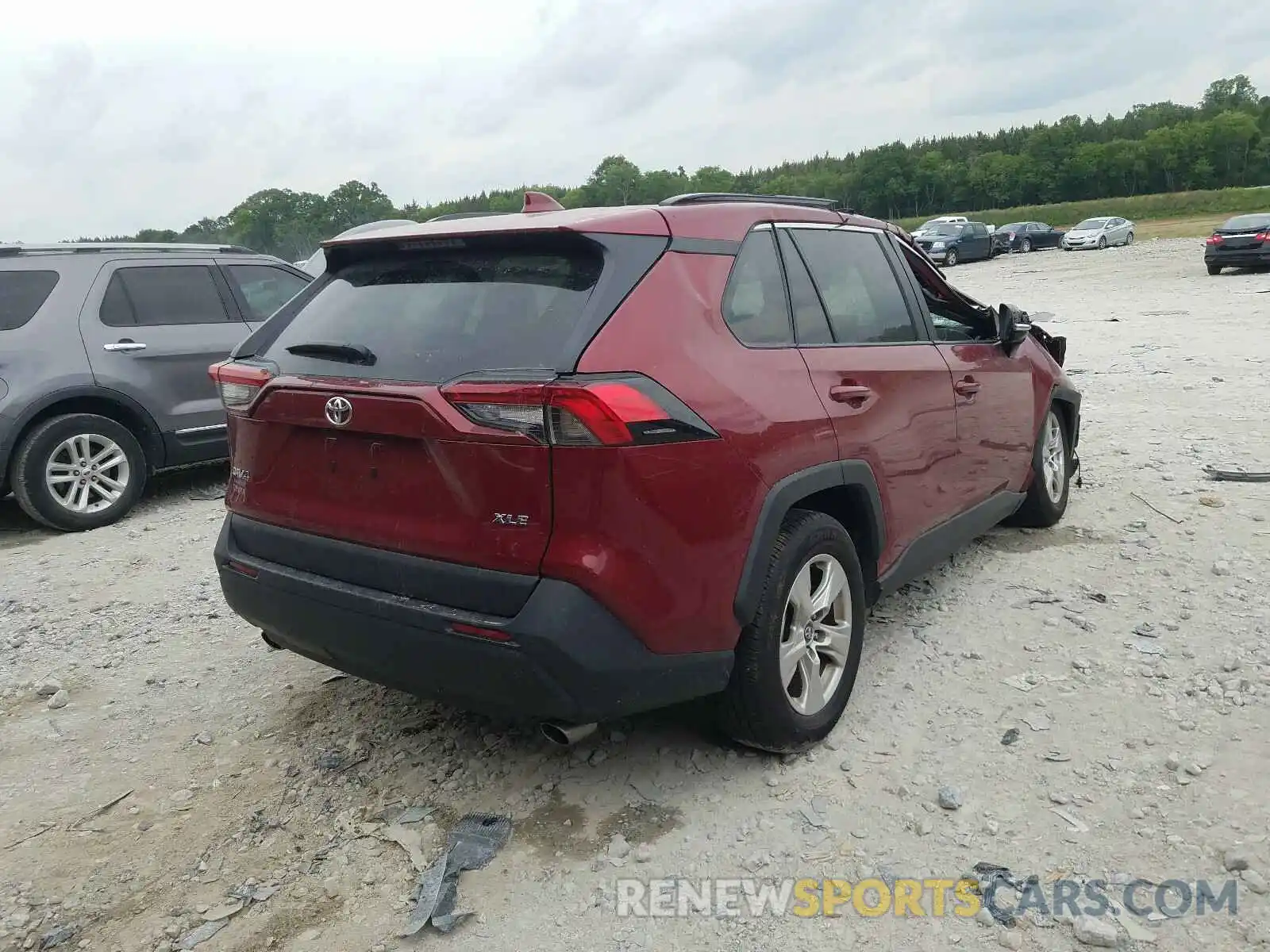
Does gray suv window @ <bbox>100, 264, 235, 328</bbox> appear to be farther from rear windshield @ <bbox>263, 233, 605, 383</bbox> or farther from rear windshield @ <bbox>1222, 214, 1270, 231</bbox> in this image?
rear windshield @ <bbox>1222, 214, 1270, 231</bbox>

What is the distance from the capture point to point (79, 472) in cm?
654

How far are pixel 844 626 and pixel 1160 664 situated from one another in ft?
4.42

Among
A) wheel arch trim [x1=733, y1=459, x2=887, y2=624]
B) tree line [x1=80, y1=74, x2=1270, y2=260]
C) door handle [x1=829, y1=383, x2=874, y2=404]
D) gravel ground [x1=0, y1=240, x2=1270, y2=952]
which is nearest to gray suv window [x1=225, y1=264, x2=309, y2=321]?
gravel ground [x1=0, y1=240, x2=1270, y2=952]

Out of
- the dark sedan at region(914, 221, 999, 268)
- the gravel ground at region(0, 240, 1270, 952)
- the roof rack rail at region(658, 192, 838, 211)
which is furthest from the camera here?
the dark sedan at region(914, 221, 999, 268)

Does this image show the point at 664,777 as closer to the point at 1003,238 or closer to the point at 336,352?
the point at 336,352

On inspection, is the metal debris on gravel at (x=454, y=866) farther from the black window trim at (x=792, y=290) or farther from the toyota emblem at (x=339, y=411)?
the black window trim at (x=792, y=290)

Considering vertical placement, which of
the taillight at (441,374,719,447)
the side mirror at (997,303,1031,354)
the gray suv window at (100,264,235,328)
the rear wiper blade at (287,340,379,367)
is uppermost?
the gray suv window at (100,264,235,328)

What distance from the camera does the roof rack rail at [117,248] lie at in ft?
21.6

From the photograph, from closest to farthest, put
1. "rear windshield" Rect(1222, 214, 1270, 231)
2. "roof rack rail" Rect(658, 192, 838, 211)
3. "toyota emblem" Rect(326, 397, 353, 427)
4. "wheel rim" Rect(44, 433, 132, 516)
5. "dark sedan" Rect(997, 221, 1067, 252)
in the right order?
1. "toyota emblem" Rect(326, 397, 353, 427)
2. "roof rack rail" Rect(658, 192, 838, 211)
3. "wheel rim" Rect(44, 433, 132, 516)
4. "rear windshield" Rect(1222, 214, 1270, 231)
5. "dark sedan" Rect(997, 221, 1067, 252)

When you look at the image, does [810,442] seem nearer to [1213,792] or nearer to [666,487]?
[666,487]

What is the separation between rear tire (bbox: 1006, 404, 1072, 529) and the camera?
16.9ft

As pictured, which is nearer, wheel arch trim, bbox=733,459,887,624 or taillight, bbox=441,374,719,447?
taillight, bbox=441,374,719,447

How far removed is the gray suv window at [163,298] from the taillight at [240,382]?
13.9ft

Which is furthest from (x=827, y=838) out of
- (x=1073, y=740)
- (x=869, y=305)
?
(x=869, y=305)
